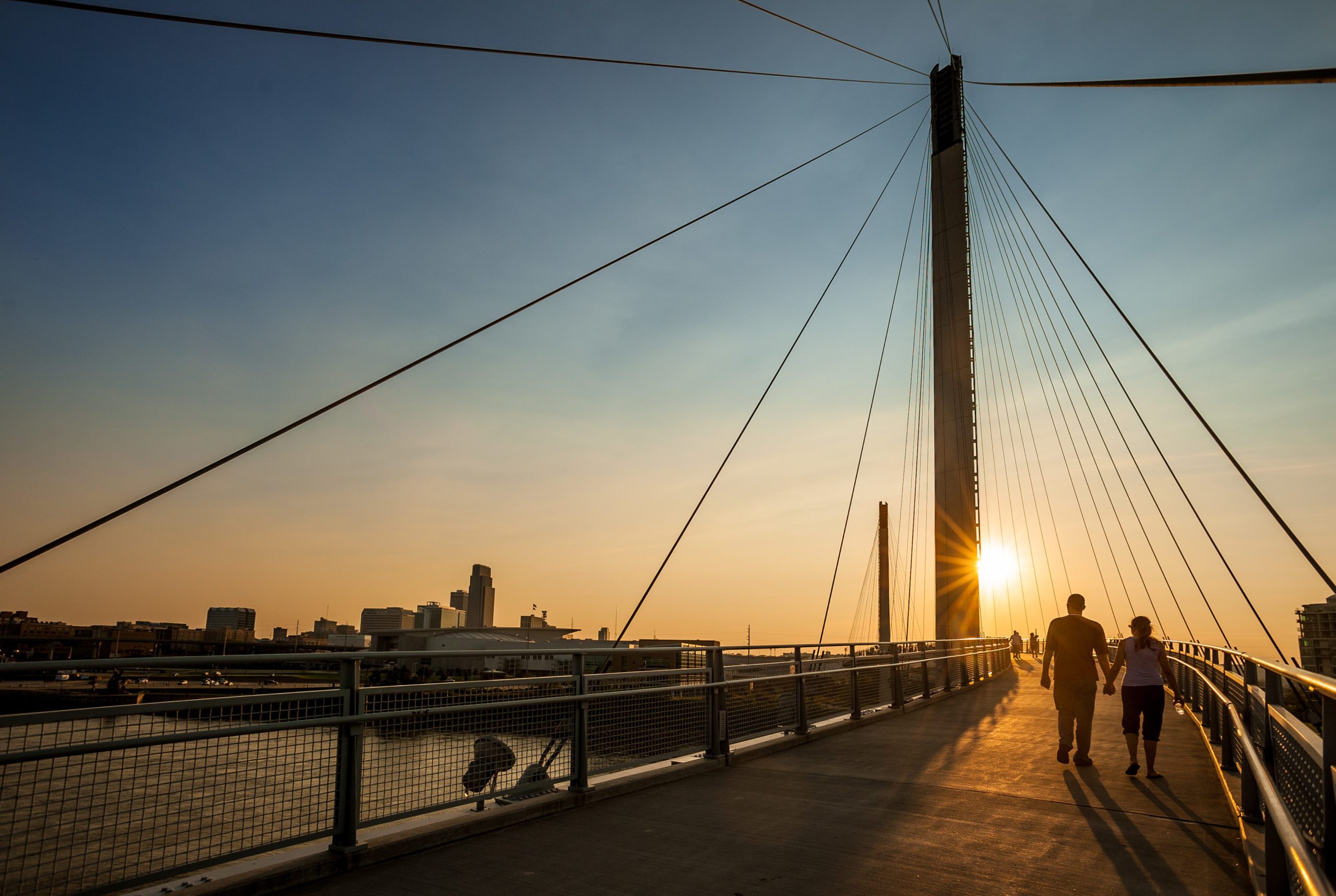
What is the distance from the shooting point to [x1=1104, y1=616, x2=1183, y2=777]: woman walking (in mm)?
7738

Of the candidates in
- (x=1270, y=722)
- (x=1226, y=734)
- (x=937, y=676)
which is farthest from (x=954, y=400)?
(x=1270, y=722)

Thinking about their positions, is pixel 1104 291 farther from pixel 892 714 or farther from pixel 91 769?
pixel 91 769

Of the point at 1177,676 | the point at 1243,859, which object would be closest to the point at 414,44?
the point at 1243,859

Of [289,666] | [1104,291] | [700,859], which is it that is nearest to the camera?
[289,666]

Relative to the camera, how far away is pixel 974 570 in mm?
20594

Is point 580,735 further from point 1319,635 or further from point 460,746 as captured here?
point 1319,635

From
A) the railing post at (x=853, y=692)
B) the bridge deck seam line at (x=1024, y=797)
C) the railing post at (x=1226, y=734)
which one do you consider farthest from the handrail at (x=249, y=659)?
the railing post at (x=853, y=692)

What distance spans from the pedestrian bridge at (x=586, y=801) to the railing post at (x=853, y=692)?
324 centimetres

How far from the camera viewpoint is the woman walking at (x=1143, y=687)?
7.74m

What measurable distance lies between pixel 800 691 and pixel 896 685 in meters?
3.85

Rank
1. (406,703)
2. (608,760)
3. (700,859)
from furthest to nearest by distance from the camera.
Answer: (608,760) → (406,703) → (700,859)

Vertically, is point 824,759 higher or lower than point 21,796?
lower

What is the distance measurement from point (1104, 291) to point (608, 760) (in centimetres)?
966

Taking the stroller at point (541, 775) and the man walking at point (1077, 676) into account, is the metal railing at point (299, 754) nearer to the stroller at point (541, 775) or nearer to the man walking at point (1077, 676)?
the stroller at point (541, 775)
